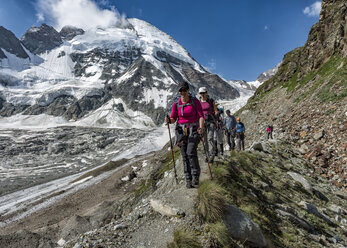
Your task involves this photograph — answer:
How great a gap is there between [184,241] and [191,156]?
2.49m

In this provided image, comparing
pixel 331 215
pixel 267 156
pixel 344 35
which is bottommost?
pixel 331 215

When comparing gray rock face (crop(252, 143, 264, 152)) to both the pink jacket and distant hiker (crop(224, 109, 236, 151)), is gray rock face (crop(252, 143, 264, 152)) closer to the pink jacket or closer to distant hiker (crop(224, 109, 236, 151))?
distant hiker (crop(224, 109, 236, 151))

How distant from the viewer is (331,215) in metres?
8.03

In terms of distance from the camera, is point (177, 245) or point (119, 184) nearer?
point (177, 245)

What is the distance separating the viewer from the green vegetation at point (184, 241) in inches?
158

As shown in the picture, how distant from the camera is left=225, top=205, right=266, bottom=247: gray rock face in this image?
4.52 metres

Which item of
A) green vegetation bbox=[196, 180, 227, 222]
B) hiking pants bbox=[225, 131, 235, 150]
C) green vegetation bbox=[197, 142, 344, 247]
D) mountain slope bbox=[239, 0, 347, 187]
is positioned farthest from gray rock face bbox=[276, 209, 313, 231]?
hiking pants bbox=[225, 131, 235, 150]

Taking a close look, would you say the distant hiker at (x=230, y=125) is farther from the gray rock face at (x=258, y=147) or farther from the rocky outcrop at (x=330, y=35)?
the rocky outcrop at (x=330, y=35)

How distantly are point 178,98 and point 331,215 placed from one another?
743 centimetres

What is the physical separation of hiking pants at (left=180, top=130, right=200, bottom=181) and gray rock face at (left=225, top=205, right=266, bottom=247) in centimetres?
158

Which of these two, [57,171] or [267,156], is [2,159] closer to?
[57,171]

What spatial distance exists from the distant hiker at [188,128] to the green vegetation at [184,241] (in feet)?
6.51

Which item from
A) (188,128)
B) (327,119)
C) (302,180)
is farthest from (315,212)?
(327,119)

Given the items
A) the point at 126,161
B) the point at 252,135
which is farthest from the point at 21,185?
the point at 252,135
